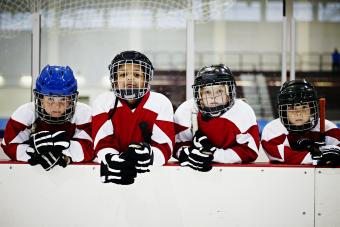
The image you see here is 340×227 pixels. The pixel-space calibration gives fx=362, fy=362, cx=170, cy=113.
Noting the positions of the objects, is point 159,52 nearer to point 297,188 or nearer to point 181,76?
→ point 181,76

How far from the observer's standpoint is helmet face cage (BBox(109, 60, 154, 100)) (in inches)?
52.4

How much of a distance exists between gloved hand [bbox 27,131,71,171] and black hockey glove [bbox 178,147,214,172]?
0.43 metres

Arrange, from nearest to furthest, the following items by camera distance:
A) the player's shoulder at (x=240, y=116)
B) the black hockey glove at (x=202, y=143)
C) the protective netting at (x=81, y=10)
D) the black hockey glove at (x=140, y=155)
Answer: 1. the black hockey glove at (x=140, y=155)
2. the black hockey glove at (x=202, y=143)
3. the player's shoulder at (x=240, y=116)
4. the protective netting at (x=81, y=10)

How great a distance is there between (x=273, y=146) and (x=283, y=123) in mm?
107

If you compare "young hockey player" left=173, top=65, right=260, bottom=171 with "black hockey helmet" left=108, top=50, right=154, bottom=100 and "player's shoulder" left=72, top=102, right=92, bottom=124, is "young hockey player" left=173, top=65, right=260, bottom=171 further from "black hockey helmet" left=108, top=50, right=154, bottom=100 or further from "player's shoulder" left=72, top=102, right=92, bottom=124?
"player's shoulder" left=72, top=102, right=92, bottom=124

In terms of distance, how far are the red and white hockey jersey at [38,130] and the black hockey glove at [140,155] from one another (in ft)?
0.81

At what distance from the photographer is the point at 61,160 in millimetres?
1287

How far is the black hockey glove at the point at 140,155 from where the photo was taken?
1.21 meters

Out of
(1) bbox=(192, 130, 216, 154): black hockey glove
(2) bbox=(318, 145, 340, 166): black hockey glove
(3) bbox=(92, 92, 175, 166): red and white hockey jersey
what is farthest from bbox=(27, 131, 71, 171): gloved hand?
(2) bbox=(318, 145, 340, 166): black hockey glove

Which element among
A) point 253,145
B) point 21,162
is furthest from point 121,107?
point 253,145

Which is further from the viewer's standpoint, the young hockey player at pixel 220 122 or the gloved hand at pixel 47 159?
the young hockey player at pixel 220 122

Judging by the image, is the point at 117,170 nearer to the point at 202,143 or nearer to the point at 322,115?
the point at 202,143

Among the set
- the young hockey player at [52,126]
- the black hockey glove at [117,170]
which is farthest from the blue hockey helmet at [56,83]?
the black hockey glove at [117,170]

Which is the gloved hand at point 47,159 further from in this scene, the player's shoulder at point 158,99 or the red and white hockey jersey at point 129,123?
the player's shoulder at point 158,99
